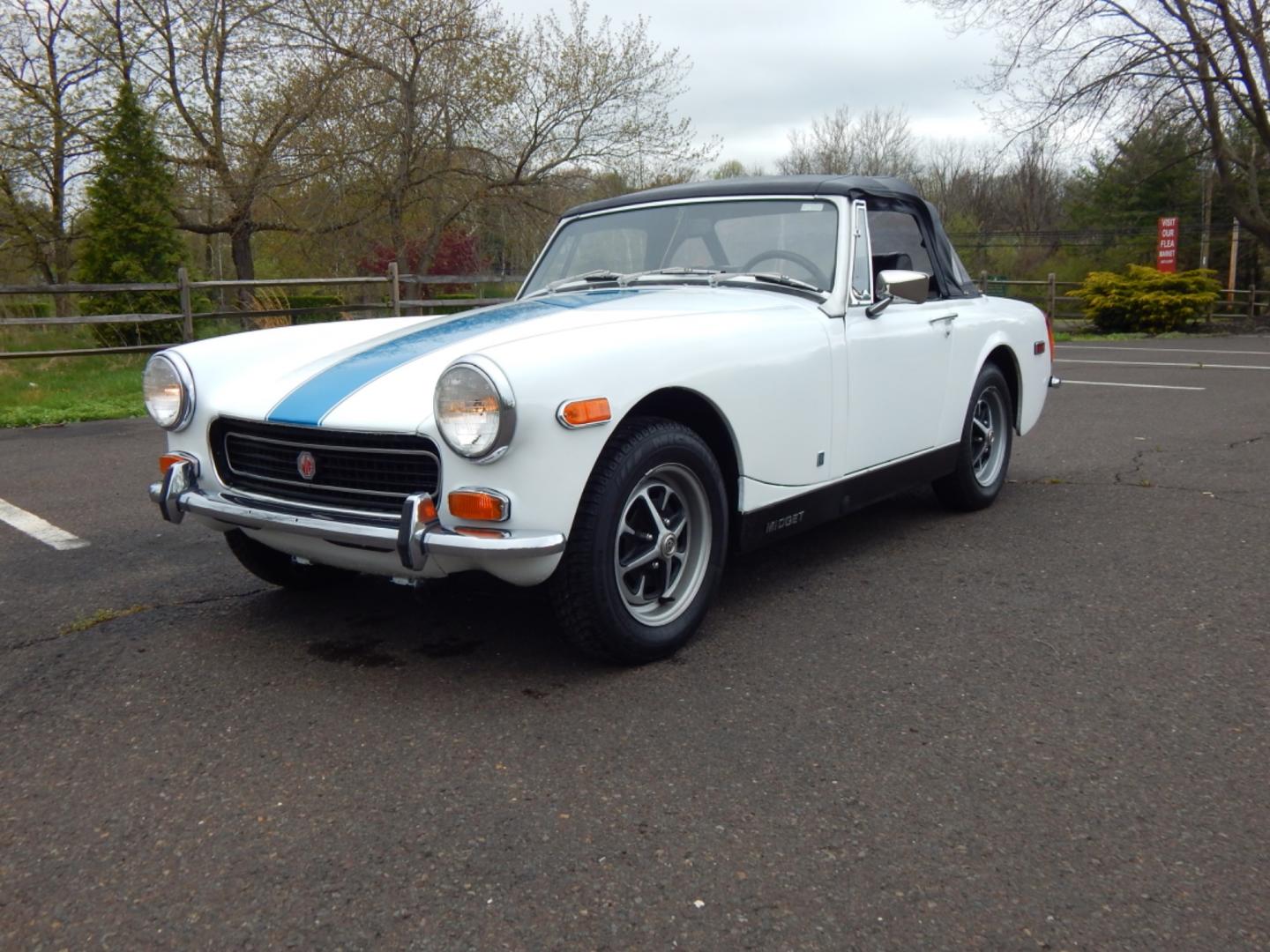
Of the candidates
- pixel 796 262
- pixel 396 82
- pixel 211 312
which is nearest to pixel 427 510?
pixel 796 262

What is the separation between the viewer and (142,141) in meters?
18.2

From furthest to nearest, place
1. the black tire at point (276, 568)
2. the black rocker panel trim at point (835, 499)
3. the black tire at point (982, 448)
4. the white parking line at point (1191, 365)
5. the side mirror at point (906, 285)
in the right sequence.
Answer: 1. the white parking line at point (1191, 365)
2. the black tire at point (982, 448)
3. the side mirror at point (906, 285)
4. the black tire at point (276, 568)
5. the black rocker panel trim at point (835, 499)

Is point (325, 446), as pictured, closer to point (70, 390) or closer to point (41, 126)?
point (70, 390)

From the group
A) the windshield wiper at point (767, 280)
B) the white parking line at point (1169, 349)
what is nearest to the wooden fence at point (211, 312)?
the windshield wiper at point (767, 280)

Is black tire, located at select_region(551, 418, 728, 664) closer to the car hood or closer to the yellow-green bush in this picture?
the car hood

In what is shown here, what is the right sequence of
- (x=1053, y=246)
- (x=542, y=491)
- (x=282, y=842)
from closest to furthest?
(x=282, y=842) → (x=542, y=491) → (x=1053, y=246)

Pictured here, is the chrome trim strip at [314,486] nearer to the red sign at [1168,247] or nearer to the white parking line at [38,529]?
the white parking line at [38,529]

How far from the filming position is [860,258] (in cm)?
418

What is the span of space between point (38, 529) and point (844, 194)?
3.96 m

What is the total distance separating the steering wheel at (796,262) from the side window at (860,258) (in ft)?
0.39

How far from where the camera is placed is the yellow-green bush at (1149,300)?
21688 mm

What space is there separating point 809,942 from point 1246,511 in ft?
13.7

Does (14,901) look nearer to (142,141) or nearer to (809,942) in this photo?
(809,942)

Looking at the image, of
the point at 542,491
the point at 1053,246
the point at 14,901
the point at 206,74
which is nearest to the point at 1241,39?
the point at 206,74
